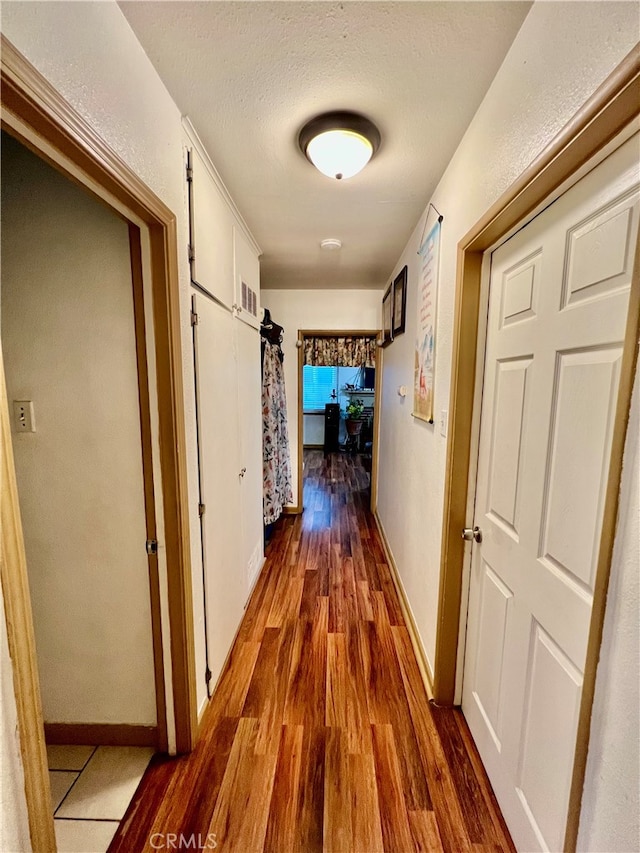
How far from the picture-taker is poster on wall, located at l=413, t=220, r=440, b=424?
5.61 feet

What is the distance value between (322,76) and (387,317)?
220 cm

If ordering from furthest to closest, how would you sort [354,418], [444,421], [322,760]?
[354,418] < [444,421] < [322,760]

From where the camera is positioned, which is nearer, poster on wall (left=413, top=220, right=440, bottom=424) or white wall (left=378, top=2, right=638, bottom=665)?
white wall (left=378, top=2, right=638, bottom=665)

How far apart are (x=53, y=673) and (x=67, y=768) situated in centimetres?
35

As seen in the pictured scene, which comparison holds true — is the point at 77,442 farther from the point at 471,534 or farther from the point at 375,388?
the point at 375,388

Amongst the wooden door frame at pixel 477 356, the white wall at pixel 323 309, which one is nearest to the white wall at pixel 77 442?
the wooden door frame at pixel 477 356

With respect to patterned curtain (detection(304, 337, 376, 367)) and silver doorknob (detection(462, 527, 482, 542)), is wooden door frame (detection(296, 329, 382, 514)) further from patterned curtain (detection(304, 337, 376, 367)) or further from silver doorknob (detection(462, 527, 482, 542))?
silver doorknob (detection(462, 527, 482, 542))

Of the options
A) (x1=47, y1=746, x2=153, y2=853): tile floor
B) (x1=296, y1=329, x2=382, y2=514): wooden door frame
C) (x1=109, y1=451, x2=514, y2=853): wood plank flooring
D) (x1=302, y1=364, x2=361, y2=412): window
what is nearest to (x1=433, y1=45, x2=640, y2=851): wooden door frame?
(x1=109, y1=451, x2=514, y2=853): wood plank flooring

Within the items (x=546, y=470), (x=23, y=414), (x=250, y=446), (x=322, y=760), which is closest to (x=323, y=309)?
(x=250, y=446)

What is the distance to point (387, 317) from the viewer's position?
3188mm

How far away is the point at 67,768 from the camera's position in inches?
51.3

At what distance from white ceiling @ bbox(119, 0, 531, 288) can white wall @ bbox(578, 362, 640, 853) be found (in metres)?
1.12

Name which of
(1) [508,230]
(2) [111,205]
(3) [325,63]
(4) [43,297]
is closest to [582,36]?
(1) [508,230]

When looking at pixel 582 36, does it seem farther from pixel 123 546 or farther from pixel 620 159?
pixel 123 546
